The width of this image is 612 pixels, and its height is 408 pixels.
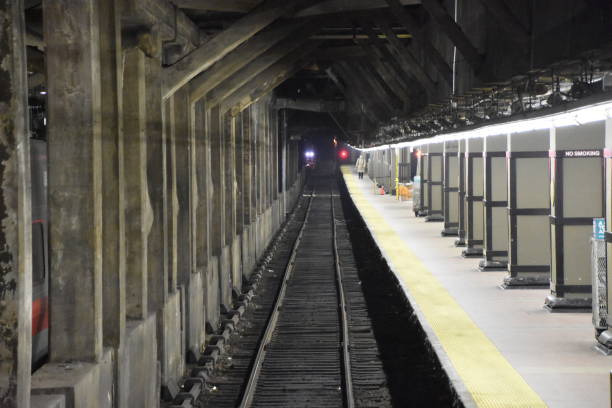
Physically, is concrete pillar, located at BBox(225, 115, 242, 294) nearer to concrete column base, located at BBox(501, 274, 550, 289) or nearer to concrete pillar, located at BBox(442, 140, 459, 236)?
concrete column base, located at BBox(501, 274, 550, 289)

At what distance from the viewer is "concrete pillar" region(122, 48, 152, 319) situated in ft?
23.7

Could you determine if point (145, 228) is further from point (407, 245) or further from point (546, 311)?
point (407, 245)

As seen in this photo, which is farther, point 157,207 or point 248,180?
point 248,180

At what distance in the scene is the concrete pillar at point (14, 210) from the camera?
3951mm

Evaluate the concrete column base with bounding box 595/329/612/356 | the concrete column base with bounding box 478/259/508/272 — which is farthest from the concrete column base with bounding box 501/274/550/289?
the concrete column base with bounding box 595/329/612/356

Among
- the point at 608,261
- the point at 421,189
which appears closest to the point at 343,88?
the point at 421,189

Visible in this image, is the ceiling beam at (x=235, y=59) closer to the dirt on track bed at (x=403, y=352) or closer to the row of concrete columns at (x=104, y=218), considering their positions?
the row of concrete columns at (x=104, y=218)

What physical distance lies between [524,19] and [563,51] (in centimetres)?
151

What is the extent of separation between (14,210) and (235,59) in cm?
696

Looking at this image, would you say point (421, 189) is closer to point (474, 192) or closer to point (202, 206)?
point (474, 192)

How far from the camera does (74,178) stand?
18.5 feet

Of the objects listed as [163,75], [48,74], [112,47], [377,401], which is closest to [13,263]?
[48,74]

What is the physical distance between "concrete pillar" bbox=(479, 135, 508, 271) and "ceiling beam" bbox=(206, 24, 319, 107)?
14.2 feet

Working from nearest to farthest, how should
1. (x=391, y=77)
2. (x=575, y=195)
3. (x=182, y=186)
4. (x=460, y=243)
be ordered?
(x=182, y=186), (x=575, y=195), (x=391, y=77), (x=460, y=243)
